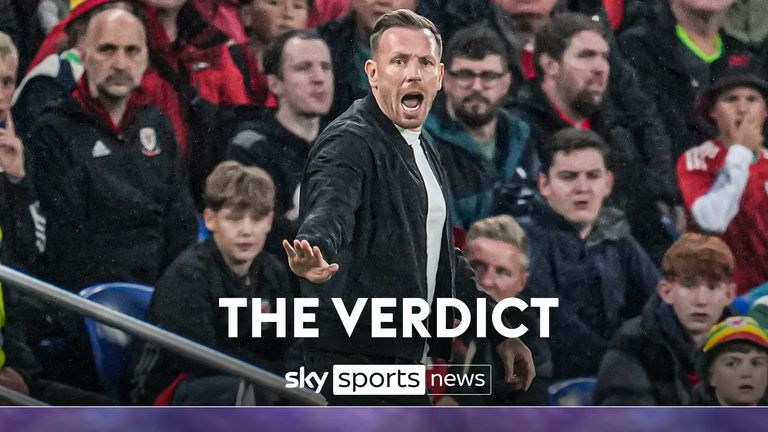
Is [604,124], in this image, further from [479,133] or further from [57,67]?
[57,67]

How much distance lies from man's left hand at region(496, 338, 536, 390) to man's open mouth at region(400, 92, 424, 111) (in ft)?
2.52

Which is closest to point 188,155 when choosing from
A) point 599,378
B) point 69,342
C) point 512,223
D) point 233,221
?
point 233,221

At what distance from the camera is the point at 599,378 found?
495 centimetres

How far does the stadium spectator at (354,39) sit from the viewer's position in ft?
16.0

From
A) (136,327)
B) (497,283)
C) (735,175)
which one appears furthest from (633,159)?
(136,327)

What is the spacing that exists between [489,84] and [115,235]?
48.5 inches

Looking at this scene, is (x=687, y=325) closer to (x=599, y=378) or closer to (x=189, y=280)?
(x=599, y=378)

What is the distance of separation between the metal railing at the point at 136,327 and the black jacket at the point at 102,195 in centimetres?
4

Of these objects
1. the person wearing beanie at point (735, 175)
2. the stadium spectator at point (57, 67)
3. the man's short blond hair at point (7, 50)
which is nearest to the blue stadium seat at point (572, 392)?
the person wearing beanie at point (735, 175)

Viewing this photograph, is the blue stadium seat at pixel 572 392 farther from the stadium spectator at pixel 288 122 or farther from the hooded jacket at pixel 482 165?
the stadium spectator at pixel 288 122

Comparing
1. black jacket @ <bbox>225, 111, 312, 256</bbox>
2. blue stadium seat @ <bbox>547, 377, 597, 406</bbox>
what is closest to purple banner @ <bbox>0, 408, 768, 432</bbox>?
blue stadium seat @ <bbox>547, 377, 597, 406</bbox>

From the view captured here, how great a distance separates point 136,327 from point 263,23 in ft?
3.30

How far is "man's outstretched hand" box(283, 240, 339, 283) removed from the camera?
474 centimetres

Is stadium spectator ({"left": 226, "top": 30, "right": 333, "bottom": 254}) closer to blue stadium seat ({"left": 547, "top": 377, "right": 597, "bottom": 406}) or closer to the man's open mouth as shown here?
the man's open mouth
